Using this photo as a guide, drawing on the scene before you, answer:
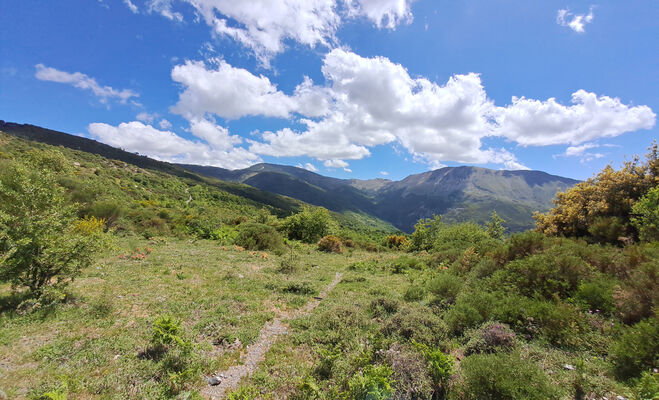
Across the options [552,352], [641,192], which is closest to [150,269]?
[552,352]

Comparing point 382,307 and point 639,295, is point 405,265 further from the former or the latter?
point 639,295

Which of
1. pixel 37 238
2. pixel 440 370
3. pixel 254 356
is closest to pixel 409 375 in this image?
pixel 440 370

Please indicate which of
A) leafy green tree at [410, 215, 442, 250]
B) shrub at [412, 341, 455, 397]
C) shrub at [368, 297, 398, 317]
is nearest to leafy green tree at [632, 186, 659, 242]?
shrub at [368, 297, 398, 317]

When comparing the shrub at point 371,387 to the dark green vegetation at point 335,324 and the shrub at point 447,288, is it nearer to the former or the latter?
the dark green vegetation at point 335,324

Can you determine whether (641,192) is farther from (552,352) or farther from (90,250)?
(90,250)

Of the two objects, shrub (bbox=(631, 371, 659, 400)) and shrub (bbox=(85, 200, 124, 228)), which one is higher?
shrub (bbox=(631, 371, 659, 400))

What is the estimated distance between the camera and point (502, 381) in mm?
4430

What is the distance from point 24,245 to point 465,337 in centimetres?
1342

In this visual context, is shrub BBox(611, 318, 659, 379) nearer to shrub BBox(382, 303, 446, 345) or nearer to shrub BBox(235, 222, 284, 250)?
shrub BBox(382, 303, 446, 345)

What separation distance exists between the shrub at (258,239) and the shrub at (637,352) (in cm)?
2311

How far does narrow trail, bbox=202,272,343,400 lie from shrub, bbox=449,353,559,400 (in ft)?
15.9

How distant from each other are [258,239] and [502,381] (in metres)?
23.5

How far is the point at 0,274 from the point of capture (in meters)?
7.04

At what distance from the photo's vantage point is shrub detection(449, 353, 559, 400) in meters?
4.24
